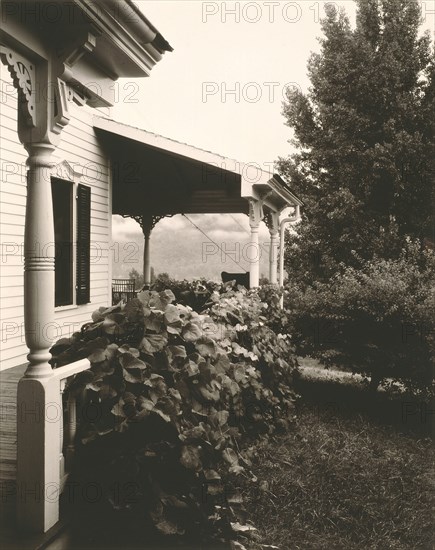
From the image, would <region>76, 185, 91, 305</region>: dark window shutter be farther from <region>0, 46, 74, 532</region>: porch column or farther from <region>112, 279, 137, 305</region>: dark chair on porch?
<region>0, 46, 74, 532</region>: porch column

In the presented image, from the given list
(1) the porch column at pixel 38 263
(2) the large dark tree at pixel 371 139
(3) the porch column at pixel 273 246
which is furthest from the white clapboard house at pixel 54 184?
(2) the large dark tree at pixel 371 139

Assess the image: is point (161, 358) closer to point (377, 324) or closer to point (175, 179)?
point (377, 324)

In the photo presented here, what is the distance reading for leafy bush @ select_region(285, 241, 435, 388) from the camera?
7.91m

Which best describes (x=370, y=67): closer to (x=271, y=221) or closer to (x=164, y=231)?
(x=271, y=221)

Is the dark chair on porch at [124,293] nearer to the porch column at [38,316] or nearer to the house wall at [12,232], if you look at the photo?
the house wall at [12,232]

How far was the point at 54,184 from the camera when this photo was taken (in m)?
7.90

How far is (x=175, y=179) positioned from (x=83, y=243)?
3714mm

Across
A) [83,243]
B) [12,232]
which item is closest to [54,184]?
[83,243]

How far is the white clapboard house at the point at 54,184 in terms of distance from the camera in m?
3.00

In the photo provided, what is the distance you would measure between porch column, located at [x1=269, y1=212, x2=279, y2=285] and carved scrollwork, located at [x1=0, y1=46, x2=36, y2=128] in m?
9.15

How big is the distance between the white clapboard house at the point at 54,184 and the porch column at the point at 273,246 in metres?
1.94

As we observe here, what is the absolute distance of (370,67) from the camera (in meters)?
18.0

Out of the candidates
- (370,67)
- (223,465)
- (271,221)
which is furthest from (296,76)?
(223,465)

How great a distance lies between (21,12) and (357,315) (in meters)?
6.58
